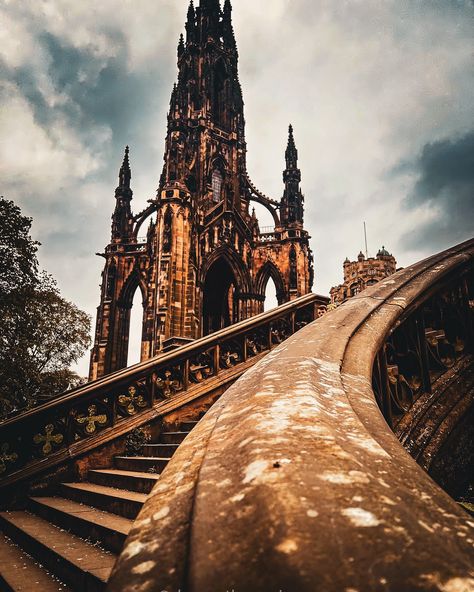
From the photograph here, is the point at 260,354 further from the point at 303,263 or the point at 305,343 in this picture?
the point at 303,263

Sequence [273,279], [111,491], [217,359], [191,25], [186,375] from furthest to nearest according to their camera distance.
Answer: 1. [191,25]
2. [273,279]
3. [217,359]
4. [186,375]
5. [111,491]

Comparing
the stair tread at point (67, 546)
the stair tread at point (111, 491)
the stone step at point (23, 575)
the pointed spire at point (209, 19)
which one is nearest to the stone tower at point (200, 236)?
the pointed spire at point (209, 19)

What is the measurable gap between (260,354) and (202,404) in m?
1.49

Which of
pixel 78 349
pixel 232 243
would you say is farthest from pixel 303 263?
pixel 78 349

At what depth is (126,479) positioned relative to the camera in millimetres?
3383

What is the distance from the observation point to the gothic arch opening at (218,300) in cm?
2552

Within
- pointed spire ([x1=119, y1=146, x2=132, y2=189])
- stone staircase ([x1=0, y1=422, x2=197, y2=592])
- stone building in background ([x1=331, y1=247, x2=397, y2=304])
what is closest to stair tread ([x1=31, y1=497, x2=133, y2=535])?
stone staircase ([x1=0, y1=422, x2=197, y2=592])

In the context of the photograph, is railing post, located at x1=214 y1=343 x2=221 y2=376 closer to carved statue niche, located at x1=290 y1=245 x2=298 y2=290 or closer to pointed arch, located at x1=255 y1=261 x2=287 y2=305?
carved statue niche, located at x1=290 y1=245 x2=298 y2=290

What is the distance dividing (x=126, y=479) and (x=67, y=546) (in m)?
0.88

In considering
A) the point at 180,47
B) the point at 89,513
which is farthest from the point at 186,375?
the point at 180,47

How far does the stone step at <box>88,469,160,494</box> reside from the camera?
310cm

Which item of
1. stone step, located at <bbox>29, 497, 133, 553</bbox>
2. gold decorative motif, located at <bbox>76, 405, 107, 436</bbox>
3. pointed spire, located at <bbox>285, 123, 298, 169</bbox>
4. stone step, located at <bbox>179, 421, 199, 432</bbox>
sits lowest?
stone step, located at <bbox>29, 497, 133, 553</bbox>

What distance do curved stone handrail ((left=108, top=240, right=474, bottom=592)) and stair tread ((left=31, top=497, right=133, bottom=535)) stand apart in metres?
1.53

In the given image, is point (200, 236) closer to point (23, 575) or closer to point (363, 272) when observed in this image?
point (23, 575)
